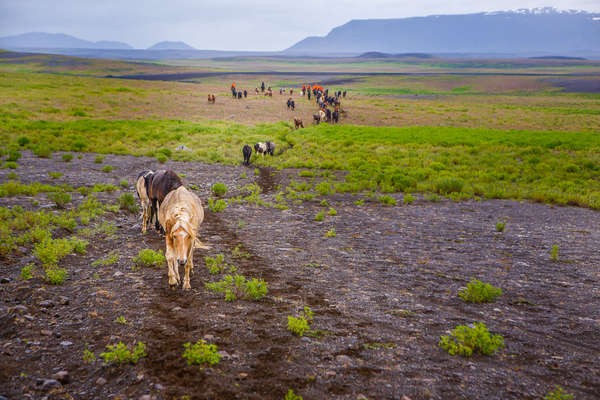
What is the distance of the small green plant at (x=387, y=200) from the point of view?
15.4 meters

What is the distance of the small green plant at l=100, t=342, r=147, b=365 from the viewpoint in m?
4.66

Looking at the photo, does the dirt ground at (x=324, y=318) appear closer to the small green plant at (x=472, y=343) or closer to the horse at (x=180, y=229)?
the small green plant at (x=472, y=343)

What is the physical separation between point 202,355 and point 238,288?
7.44 feet

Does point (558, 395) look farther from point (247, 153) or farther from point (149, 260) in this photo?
point (247, 153)

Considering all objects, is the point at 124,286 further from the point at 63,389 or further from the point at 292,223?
the point at 292,223

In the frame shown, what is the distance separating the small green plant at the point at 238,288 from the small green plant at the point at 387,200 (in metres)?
9.62

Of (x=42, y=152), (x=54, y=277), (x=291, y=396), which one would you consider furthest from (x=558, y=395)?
(x=42, y=152)

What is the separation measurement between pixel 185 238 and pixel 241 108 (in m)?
45.1

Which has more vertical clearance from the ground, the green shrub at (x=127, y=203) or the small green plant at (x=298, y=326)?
the green shrub at (x=127, y=203)

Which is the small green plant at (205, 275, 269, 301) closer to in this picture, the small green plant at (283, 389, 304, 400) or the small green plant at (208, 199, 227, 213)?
the small green plant at (283, 389, 304, 400)

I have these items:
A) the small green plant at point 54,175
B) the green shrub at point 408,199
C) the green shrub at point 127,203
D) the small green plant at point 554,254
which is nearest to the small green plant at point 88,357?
the green shrub at point 127,203

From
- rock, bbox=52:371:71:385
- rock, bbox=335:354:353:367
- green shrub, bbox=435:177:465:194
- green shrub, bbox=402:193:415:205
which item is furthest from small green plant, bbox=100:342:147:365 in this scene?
green shrub, bbox=435:177:465:194

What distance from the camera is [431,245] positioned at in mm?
10539

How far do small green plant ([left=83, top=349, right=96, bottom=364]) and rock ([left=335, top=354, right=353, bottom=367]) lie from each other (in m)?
3.35
